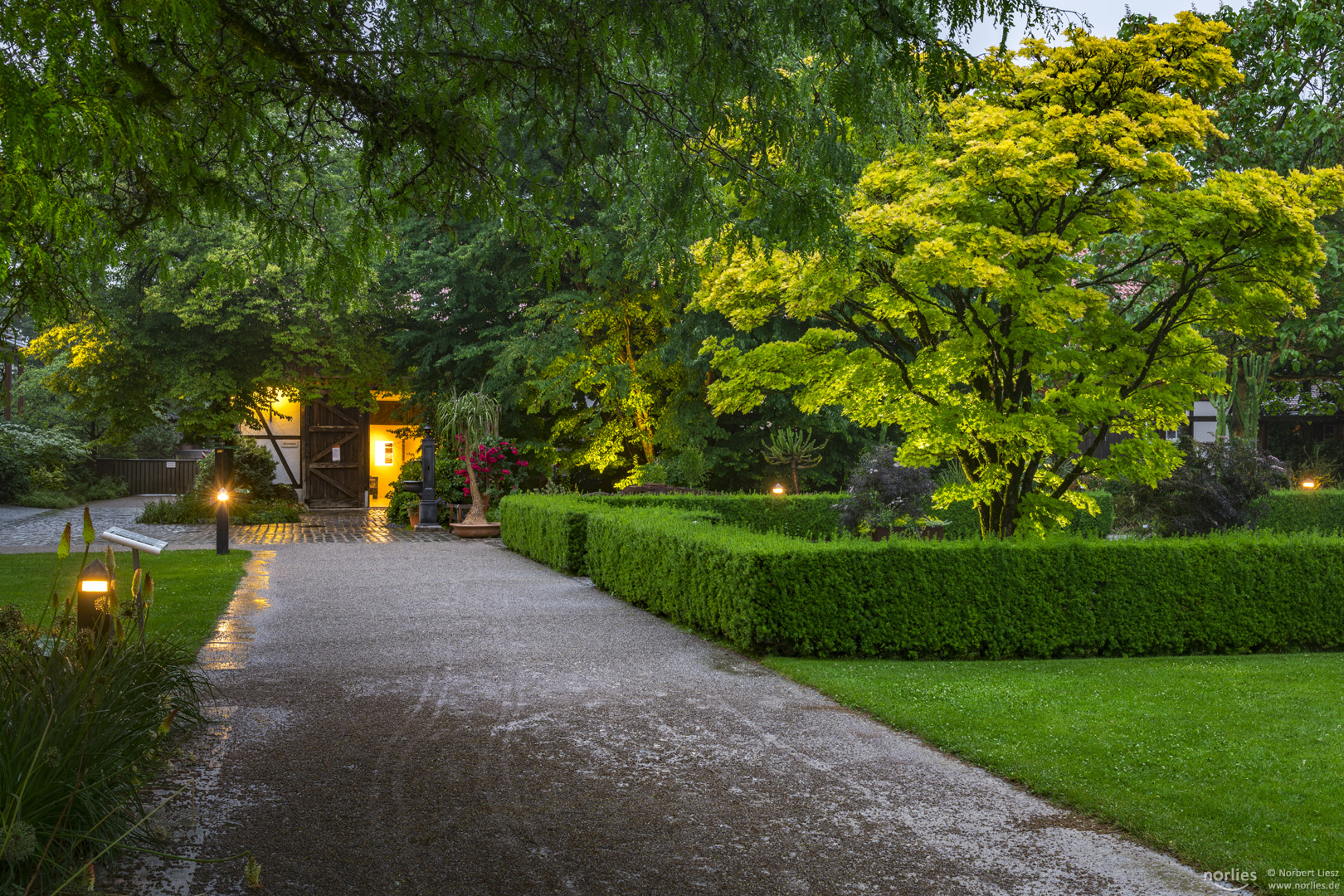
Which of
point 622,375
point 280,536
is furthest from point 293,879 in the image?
point 622,375

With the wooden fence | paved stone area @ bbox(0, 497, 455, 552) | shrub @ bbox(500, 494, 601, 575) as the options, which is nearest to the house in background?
paved stone area @ bbox(0, 497, 455, 552)

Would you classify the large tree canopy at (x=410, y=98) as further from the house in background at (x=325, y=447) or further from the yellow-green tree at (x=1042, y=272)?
the house in background at (x=325, y=447)

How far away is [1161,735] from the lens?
5969 mm

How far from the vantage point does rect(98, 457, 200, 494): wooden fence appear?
33.7m

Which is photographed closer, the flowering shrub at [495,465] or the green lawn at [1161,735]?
the green lawn at [1161,735]

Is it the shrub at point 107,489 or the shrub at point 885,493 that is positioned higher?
the shrub at point 885,493

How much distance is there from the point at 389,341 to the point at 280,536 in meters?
8.16

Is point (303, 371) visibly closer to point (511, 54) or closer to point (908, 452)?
point (908, 452)

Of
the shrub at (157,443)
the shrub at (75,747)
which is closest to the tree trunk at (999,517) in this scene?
the shrub at (75,747)

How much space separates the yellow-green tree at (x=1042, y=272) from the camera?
1018cm

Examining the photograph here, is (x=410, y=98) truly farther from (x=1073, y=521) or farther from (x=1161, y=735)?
(x=1073, y=521)

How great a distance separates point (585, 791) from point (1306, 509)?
21.7m

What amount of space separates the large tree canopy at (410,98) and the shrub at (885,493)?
10.6m

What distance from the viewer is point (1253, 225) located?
33.8ft
